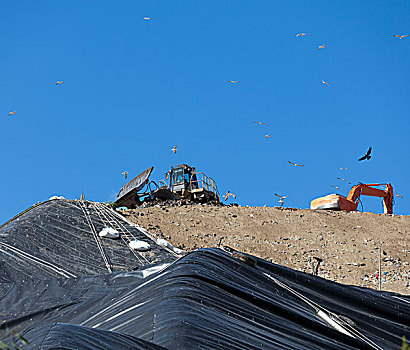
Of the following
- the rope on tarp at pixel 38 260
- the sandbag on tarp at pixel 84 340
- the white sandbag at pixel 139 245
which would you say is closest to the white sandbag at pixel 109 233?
the white sandbag at pixel 139 245

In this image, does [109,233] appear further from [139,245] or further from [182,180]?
[182,180]

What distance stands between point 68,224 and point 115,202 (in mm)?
11373

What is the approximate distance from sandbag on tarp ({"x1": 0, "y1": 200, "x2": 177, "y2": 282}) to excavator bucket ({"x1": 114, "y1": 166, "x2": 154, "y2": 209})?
950 cm

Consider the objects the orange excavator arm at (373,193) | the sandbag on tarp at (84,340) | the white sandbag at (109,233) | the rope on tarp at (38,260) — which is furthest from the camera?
the orange excavator arm at (373,193)

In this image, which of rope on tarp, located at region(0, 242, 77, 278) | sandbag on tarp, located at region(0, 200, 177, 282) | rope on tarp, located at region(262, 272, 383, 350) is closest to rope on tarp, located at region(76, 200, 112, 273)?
sandbag on tarp, located at region(0, 200, 177, 282)

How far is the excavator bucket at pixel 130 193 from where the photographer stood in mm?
17956

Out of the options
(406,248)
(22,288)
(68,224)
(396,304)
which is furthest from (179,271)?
(406,248)

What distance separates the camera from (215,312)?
2674mm

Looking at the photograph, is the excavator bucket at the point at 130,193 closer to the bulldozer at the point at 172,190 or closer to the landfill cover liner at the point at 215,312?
the bulldozer at the point at 172,190

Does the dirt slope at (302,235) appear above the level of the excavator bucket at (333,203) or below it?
below

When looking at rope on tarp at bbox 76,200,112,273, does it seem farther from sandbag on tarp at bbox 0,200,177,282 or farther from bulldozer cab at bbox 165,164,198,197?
bulldozer cab at bbox 165,164,198,197

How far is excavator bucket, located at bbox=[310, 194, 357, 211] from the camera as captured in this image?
19.6 metres

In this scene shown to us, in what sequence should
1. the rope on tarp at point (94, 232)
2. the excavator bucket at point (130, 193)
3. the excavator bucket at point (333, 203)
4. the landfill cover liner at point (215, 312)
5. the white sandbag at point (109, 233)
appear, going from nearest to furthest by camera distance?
the landfill cover liner at point (215, 312)
the rope on tarp at point (94, 232)
the white sandbag at point (109, 233)
the excavator bucket at point (130, 193)
the excavator bucket at point (333, 203)

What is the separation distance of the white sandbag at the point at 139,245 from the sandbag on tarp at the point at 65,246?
2.4 inches
